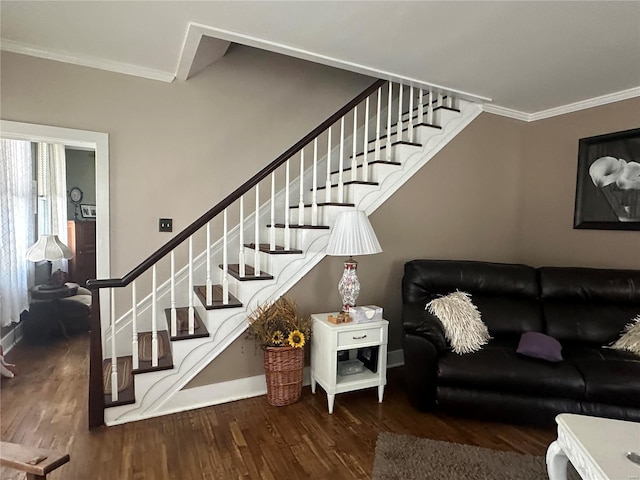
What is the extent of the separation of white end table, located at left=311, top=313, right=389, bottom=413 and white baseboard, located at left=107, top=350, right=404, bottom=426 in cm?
37

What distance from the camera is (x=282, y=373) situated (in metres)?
2.53

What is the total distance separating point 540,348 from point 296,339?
64.1 inches

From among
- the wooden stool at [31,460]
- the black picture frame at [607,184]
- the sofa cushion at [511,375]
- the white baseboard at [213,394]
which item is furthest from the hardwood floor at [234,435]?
the black picture frame at [607,184]

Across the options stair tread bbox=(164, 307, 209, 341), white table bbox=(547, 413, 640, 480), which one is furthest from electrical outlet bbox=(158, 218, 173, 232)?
white table bbox=(547, 413, 640, 480)

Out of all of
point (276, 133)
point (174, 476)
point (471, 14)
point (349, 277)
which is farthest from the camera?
point (276, 133)

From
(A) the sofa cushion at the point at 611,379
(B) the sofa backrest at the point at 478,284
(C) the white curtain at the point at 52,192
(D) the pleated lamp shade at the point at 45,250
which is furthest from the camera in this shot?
(C) the white curtain at the point at 52,192

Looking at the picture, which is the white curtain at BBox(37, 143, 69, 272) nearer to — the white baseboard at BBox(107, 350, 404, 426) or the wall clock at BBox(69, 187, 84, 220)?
the wall clock at BBox(69, 187, 84, 220)

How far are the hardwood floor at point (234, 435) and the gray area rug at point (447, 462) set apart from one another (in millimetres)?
76

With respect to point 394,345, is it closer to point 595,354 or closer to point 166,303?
point 595,354

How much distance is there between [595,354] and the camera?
245 centimetres

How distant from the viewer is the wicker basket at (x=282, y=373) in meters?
2.50

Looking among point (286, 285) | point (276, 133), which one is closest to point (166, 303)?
point (286, 285)

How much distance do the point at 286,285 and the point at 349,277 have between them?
504 mm

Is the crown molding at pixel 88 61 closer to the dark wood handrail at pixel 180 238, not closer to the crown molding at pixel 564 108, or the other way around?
the dark wood handrail at pixel 180 238
